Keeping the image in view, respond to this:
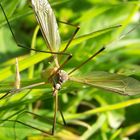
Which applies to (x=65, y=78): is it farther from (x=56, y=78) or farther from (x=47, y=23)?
(x=47, y=23)

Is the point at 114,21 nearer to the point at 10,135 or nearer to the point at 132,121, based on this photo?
the point at 132,121

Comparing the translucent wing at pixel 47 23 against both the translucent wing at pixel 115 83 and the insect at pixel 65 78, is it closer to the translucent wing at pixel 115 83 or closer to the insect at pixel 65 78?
the insect at pixel 65 78

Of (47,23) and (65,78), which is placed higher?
(47,23)

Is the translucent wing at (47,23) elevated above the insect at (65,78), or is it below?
above

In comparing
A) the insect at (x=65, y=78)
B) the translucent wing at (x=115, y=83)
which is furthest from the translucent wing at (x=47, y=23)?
the translucent wing at (x=115, y=83)

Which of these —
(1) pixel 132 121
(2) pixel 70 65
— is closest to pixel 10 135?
(2) pixel 70 65

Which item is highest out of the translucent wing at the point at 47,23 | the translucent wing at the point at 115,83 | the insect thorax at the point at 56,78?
the translucent wing at the point at 47,23

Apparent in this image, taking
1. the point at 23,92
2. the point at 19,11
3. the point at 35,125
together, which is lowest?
the point at 35,125

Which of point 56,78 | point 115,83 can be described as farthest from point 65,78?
point 115,83
